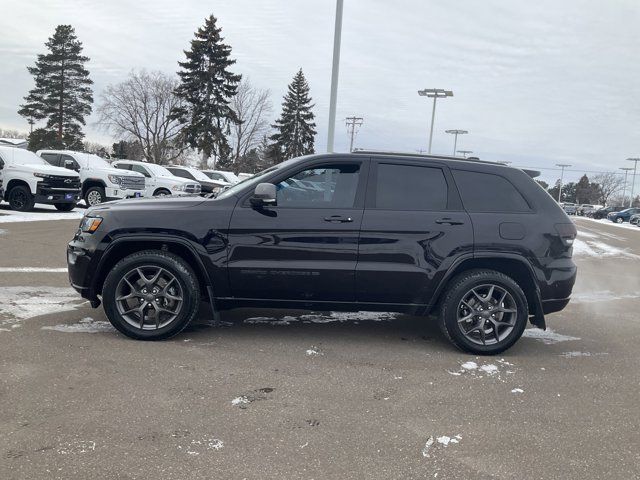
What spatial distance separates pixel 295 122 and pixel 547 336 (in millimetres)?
62369

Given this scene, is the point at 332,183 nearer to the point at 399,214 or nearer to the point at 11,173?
the point at 399,214

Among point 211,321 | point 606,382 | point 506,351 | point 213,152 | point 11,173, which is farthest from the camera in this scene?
point 213,152

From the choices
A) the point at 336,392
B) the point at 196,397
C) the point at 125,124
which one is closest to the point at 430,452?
the point at 336,392

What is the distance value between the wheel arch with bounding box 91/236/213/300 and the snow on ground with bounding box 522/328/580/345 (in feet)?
11.3

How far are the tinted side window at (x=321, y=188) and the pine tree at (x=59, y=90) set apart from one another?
59822 mm

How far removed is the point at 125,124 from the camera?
193 ft

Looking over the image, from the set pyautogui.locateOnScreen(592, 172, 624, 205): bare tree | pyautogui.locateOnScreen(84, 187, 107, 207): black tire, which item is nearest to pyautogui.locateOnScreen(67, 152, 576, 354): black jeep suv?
pyautogui.locateOnScreen(84, 187, 107, 207): black tire

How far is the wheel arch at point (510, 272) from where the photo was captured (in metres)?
4.95

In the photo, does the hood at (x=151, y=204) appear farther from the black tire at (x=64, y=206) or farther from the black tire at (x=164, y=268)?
the black tire at (x=64, y=206)

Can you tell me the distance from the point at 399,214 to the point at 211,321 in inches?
89.4

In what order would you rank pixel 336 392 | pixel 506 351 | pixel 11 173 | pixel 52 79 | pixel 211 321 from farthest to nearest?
pixel 52 79
pixel 11 173
pixel 211 321
pixel 506 351
pixel 336 392

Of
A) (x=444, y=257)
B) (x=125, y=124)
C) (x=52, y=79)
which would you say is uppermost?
(x=52, y=79)

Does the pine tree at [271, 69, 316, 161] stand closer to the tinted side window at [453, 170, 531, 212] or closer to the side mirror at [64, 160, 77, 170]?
the side mirror at [64, 160, 77, 170]

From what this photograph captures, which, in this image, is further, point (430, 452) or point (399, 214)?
point (399, 214)
